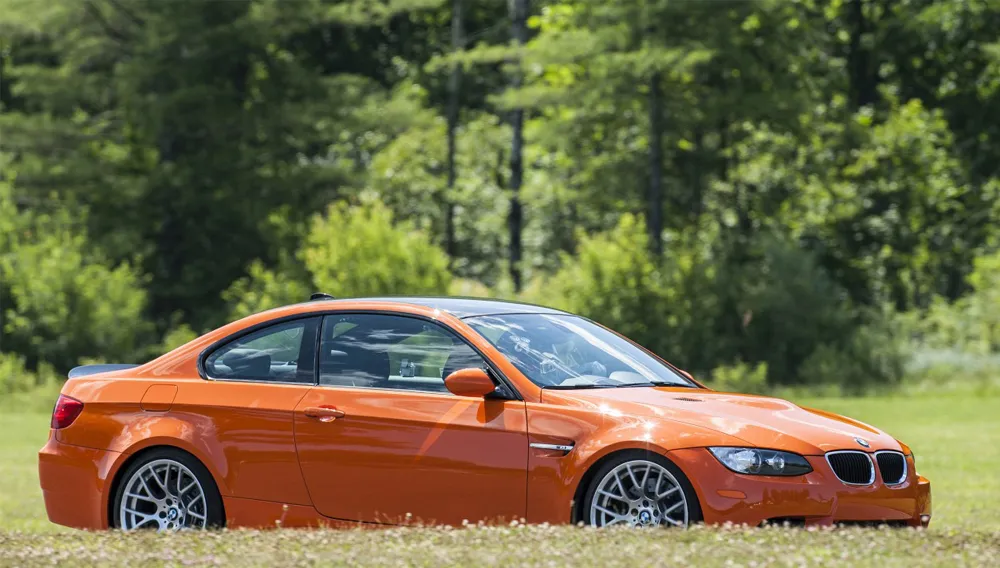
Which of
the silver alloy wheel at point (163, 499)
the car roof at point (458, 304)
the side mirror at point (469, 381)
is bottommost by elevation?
the silver alloy wheel at point (163, 499)

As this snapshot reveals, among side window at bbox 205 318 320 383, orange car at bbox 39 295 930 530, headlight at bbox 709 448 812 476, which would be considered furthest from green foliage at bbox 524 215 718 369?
headlight at bbox 709 448 812 476

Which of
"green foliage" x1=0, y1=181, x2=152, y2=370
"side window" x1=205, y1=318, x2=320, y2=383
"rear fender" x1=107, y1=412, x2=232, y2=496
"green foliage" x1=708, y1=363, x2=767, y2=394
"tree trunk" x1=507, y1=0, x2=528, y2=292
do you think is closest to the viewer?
"rear fender" x1=107, y1=412, x2=232, y2=496

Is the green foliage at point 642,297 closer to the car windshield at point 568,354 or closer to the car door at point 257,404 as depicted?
the car windshield at point 568,354

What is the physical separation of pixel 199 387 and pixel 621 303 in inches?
931

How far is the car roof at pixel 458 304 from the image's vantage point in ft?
28.3

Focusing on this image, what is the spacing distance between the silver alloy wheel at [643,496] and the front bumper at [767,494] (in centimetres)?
13

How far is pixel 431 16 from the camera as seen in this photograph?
50.5 m

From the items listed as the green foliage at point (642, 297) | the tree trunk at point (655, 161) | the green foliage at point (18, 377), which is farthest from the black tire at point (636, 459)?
the green foliage at point (18, 377)

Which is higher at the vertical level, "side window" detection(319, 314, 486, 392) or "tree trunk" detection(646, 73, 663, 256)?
"tree trunk" detection(646, 73, 663, 256)

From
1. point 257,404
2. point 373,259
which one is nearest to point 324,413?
point 257,404

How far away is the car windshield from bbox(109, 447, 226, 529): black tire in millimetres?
1688

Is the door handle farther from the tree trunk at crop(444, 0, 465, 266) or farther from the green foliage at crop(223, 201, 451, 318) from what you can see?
the tree trunk at crop(444, 0, 465, 266)

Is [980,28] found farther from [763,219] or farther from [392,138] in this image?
[392,138]

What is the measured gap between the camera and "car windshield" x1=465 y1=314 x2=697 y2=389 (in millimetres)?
8227
